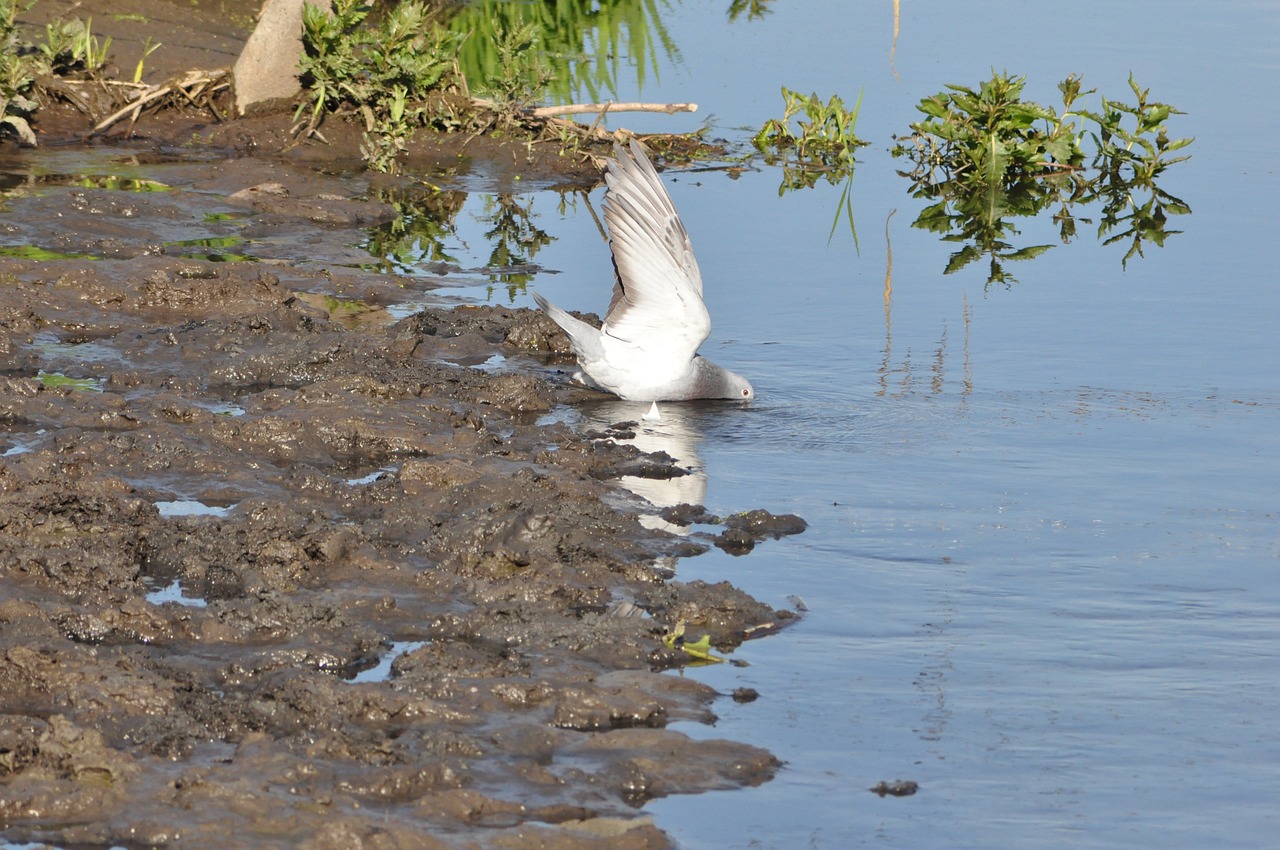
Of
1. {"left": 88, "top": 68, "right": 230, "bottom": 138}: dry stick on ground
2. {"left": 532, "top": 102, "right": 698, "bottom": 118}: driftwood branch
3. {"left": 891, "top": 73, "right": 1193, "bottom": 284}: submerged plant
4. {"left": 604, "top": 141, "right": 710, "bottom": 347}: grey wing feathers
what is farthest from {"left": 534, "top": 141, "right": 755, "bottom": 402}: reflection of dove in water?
{"left": 88, "top": 68, "right": 230, "bottom": 138}: dry stick on ground

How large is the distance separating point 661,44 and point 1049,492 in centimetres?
1177

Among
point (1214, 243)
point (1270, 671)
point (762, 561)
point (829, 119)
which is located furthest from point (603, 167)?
point (1270, 671)

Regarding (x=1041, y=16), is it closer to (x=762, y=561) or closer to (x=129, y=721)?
(x=762, y=561)

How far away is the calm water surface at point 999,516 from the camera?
4094 mm

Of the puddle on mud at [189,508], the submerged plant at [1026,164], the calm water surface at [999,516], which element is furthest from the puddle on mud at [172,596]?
the submerged plant at [1026,164]

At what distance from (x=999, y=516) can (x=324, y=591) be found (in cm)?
256

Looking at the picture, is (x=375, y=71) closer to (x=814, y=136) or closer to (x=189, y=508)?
(x=814, y=136)

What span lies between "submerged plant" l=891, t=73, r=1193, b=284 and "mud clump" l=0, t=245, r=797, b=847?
5590 mm

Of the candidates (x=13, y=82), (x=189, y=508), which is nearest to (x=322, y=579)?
(x=189, y=508)

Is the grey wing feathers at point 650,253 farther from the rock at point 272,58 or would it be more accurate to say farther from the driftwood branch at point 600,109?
the rock at point 272,58

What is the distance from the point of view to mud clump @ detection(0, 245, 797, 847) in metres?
3.76

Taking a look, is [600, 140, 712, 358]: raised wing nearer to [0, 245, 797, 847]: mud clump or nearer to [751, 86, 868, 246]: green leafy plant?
[0, 245, 797, 847]: mud clump

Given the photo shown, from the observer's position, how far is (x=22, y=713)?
162 inches

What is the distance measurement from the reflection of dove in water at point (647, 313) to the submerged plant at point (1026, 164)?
4503 mm
